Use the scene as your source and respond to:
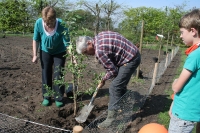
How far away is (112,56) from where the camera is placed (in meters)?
3.33

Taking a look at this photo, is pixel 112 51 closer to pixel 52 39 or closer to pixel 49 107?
pixel 52 39

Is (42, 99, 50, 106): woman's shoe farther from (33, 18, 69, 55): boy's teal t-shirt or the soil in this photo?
(33, 18, 69, 55): boy's teal t-shirt

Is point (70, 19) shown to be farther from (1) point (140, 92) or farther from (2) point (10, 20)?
(2) point (10, 20)

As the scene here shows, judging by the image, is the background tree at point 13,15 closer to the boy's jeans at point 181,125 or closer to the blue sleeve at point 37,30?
the blue sleeve at point 37,30

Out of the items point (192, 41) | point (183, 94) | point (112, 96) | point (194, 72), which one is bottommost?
point (112, 96)

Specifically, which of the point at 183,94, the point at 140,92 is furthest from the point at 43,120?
the point at 183,94

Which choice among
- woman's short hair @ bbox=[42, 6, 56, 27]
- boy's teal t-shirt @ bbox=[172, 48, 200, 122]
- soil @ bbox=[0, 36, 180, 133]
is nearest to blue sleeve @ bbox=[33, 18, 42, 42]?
woman's short hair @ bbox=[42, 6, 56, 27]

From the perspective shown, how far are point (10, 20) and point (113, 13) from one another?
1110 cm

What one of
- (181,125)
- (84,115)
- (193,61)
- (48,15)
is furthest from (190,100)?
(48,15)

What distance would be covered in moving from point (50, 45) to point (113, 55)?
1432 mm

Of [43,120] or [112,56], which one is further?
[43,120]

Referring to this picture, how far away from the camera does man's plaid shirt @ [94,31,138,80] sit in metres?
3.12

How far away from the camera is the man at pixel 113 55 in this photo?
3.11 meters

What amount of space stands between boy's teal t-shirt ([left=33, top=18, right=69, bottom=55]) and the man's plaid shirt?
1.02 m
